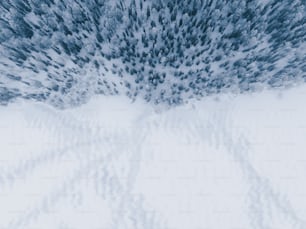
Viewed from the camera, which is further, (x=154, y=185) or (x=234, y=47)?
(x=154, y=185)

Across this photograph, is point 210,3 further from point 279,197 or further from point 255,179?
point 279,197

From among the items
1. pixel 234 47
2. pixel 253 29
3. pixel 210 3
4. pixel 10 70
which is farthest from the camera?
pixel 10 70

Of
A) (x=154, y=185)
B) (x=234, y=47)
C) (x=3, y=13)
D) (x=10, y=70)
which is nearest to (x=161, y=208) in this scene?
(x=154, y=185)

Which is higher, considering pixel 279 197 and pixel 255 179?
pixel 255 179

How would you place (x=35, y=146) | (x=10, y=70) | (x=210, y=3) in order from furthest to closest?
(x=35, y=146) < (x=10, y=70) < (x=210, y=3)

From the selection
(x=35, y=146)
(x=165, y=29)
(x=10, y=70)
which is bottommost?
(x=35, y=146)

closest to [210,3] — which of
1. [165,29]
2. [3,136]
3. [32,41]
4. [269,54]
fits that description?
[165,29]

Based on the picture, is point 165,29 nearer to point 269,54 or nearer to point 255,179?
point 269,54
